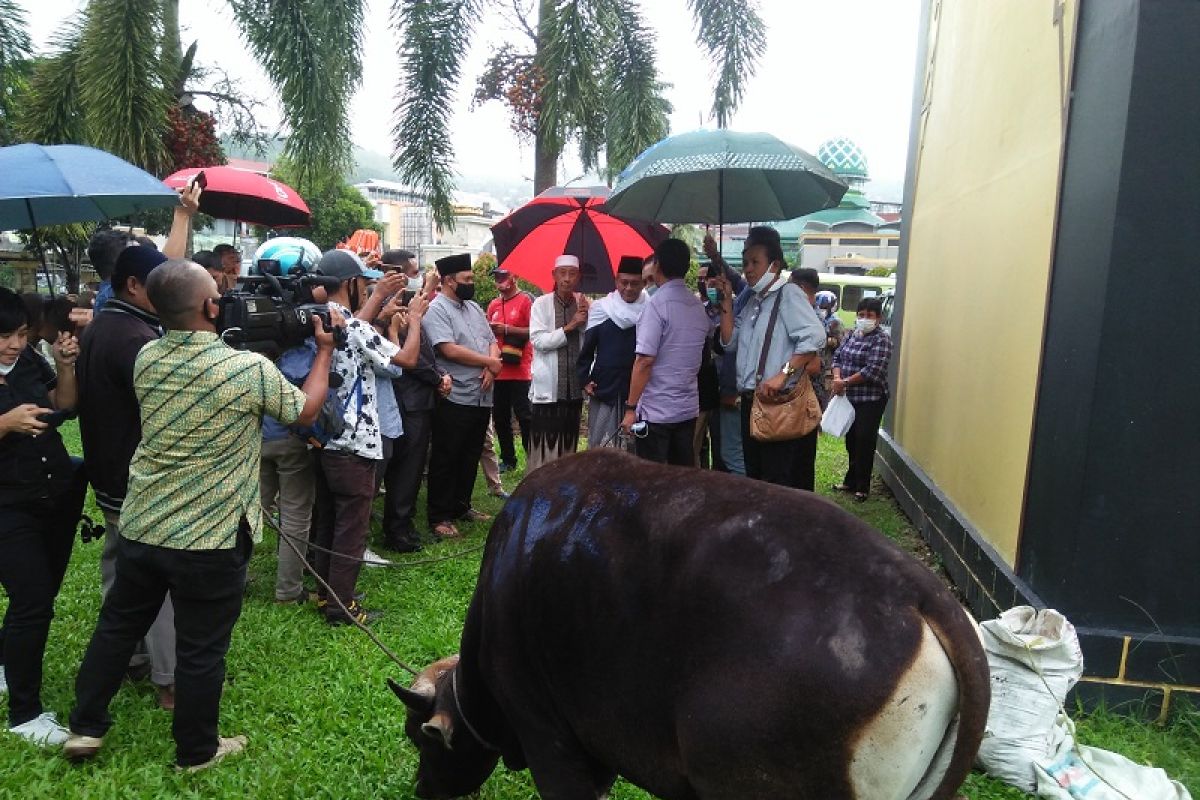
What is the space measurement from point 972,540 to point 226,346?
414 cm

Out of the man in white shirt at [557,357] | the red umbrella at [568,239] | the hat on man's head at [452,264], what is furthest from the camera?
the red umbrella at [568,239]

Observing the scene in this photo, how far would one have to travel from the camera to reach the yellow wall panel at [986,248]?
438 cm

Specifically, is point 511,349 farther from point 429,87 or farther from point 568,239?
point 429,87

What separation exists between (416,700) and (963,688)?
67.2 inches

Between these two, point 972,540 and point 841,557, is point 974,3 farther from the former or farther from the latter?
point 841,557

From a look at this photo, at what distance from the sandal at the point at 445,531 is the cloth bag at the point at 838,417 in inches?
129

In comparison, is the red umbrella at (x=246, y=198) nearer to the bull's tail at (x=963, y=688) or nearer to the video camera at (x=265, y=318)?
the video camera at (x=265, y=318)

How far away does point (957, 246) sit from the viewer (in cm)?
638

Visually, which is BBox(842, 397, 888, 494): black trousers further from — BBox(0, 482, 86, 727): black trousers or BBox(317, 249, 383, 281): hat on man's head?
BBox(0, 482, 86, 727): black trousers

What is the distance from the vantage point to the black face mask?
19.9 feet

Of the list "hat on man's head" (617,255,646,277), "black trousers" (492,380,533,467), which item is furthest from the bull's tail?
"black trousers" (492,380,533,467)

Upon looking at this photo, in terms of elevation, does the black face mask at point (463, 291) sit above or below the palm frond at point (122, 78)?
below

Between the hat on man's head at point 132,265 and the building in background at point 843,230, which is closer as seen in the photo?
the hat on man's head at point 132,265

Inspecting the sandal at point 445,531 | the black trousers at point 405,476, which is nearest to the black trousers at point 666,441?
the black trousers at point 405,476
